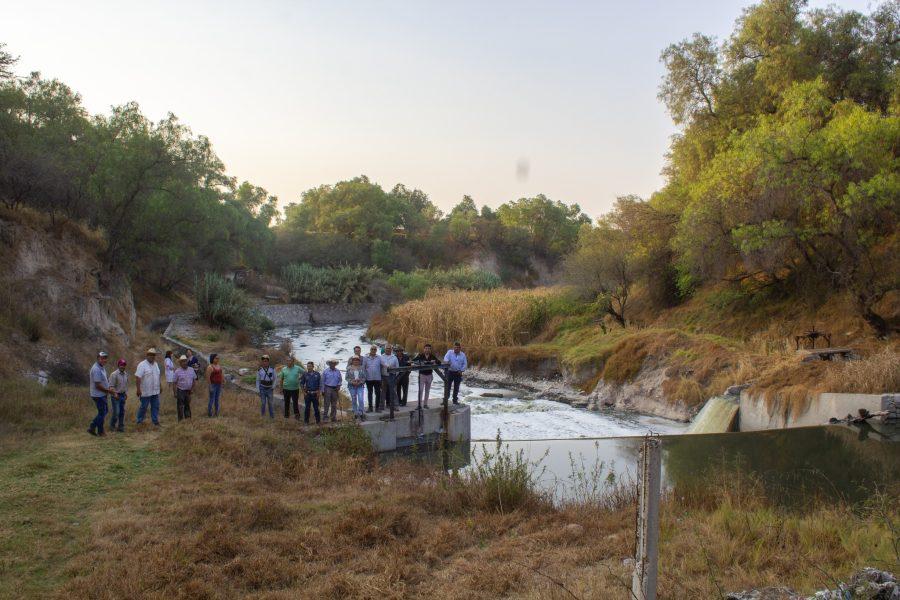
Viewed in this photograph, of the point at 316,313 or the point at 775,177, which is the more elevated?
the point at 775,177

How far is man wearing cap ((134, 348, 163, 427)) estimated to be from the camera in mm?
12547

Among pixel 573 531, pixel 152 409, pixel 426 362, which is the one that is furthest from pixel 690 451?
pixel 152 409

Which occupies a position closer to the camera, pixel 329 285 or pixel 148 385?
pixel 148 385

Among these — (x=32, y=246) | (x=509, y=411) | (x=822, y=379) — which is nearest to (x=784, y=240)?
(x=822, y=379)

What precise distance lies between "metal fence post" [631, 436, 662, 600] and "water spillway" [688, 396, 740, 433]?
13.2m

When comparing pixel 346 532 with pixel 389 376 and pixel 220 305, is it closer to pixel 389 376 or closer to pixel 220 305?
pixel 389 376

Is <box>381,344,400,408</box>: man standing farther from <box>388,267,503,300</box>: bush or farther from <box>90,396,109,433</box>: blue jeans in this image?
<box>388,267,503,300</box>: bush

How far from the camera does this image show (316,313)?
53.7 metres

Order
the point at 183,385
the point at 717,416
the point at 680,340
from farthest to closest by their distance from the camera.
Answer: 1. the point at 680,340
2. the point at 717,416
3. the point at 183,385

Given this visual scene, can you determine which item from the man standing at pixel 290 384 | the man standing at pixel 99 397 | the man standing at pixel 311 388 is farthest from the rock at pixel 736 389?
the man standing at pixel 99 397

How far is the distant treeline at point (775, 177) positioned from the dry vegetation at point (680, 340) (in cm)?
101

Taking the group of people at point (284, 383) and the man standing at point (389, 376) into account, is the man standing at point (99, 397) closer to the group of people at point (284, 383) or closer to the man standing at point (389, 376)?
the group of people at point (284, 383)

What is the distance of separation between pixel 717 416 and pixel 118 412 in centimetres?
1434

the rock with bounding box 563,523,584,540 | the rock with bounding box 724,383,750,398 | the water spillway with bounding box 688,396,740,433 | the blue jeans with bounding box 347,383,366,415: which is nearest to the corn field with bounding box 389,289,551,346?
the water spillway with bounding box 688,396,740,433
